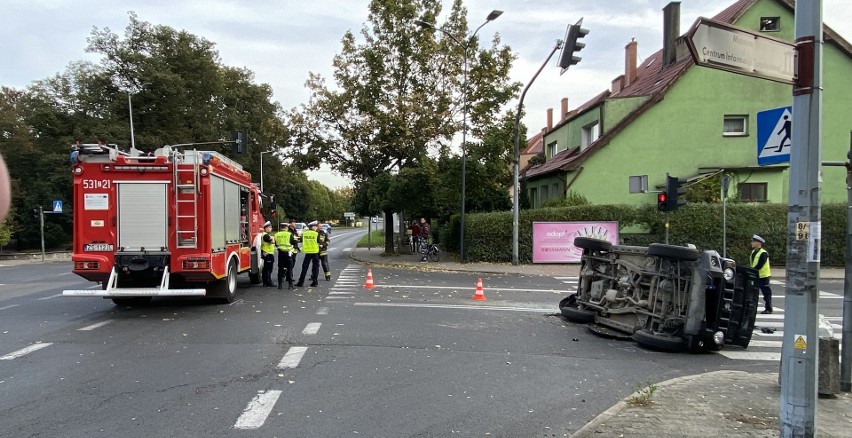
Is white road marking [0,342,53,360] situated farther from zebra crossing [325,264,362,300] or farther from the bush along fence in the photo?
the bush along fence

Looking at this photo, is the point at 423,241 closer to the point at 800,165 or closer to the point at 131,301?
the point at 131,301

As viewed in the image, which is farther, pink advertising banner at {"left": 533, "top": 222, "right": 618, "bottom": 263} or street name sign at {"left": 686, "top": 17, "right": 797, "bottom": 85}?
pink advertising banner at {"left": 533, "top": 222, "right": 618, "bottom": 263}

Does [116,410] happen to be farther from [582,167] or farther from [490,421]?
[582,167]

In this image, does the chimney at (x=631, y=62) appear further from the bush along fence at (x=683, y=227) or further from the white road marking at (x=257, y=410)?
the white road marking at (x=257, y=410)

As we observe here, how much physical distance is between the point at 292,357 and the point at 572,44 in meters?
11.7

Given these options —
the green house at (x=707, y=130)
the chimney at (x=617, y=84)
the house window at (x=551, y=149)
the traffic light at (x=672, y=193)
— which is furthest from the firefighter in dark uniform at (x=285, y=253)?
the chimney at (x=617, y=84)

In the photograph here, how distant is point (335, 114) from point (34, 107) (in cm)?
3358

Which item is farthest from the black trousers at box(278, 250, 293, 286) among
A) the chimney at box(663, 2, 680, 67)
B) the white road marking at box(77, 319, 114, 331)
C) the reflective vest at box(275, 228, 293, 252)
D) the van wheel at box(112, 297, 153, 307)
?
the chimney at box(663, 2, 680, 67)

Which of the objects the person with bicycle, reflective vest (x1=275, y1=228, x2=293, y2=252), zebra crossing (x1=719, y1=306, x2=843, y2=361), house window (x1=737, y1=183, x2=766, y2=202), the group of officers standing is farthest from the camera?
house window (x1=737, y1=183, x2=766, y2=202)

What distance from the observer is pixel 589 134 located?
92.6 feet

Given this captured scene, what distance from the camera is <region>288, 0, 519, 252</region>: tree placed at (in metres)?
24.9

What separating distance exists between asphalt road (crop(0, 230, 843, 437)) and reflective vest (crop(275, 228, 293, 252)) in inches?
120

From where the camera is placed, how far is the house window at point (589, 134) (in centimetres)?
2699

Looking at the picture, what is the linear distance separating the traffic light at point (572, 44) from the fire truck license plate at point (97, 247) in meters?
11.7
